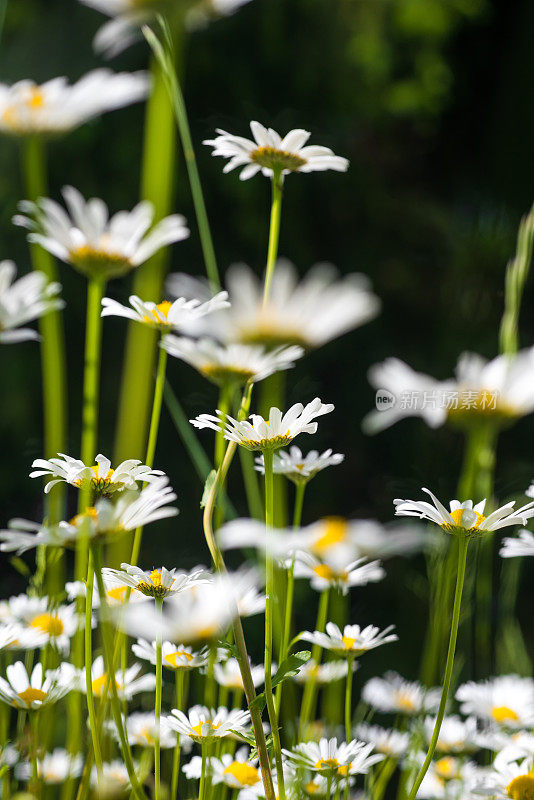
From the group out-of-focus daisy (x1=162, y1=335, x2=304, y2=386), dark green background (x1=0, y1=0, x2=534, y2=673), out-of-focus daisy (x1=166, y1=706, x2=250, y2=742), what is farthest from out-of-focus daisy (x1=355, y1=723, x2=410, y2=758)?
dark green background (x1=0, y1=0, x2=534, y2=673)

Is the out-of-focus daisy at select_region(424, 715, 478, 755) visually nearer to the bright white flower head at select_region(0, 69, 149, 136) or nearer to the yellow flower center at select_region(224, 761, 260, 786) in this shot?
the yellow flower center at select_region(224, 761, 260, 786)

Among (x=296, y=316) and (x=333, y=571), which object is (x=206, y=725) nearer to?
(x=333, y=571)

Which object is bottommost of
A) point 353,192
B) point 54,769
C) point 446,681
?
point 54,769

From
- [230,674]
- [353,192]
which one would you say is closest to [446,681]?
[230,674]

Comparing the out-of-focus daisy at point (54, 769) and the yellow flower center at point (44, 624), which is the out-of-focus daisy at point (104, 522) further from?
the out-of-focus daisy at point (54, 769)

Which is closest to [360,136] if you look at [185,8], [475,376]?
[475,376]
